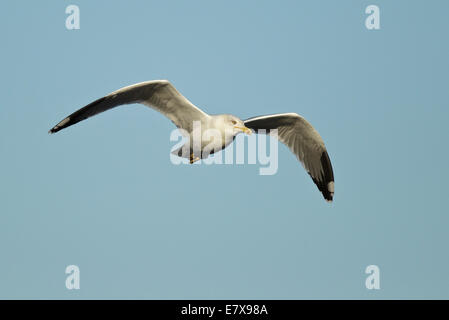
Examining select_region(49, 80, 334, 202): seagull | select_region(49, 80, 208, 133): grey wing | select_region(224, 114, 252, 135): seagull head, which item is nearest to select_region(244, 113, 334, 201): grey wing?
select_region(49, 80, 334, 202): seagull

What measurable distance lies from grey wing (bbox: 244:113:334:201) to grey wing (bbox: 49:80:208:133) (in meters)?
1.04

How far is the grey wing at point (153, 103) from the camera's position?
23.8 ft

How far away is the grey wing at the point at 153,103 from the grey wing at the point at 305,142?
3.42ft

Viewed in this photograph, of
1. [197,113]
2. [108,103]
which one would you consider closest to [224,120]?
[197,113]

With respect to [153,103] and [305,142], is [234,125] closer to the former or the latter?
[153,103]

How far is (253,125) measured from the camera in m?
8.73

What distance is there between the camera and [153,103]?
790 cm

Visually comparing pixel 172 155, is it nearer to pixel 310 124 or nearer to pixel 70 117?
pixel 70 117

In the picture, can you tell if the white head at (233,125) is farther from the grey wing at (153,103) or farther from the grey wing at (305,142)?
the grey wing at (305,142)

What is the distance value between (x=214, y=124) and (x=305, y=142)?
76.4 inches

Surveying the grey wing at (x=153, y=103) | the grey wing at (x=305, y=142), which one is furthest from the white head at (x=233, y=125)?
the grey wing at (x=305, y=142)

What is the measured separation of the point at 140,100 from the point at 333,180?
3397mm

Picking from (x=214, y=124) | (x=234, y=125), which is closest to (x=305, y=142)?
(x=234, y=125)

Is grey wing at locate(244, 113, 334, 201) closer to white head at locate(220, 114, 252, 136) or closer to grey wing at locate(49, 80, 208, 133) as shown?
white head at locate(220, 114, 252, 136)
